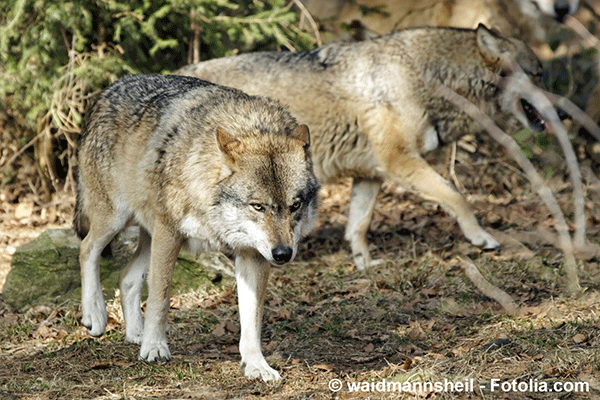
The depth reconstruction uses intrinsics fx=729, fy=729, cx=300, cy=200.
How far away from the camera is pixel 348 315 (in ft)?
19.8

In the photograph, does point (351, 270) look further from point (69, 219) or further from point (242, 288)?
point (69, 219)

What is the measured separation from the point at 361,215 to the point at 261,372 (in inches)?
140

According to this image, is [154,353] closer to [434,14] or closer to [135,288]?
[135,288]

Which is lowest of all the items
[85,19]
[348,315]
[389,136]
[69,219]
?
[69,219]

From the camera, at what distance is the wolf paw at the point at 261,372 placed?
4.54 metres

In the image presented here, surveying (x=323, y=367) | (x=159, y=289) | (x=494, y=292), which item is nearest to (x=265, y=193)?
(x=159, y=289)

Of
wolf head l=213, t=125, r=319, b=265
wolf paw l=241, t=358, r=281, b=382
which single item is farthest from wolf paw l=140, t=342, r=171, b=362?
wolf head l=213, t=125, r=319, b=265

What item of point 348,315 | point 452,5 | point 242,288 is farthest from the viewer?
point 452,5

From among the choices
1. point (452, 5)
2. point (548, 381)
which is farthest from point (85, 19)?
point (548, 381)

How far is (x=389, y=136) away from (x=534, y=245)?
6.43ft

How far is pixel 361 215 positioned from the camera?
7.89 meters

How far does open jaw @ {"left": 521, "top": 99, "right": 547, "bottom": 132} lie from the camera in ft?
24.9

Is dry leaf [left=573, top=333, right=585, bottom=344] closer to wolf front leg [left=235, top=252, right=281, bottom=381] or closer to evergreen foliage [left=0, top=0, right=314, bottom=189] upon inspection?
wolf front leg [left=235, top=252, right=281, bottom=381]

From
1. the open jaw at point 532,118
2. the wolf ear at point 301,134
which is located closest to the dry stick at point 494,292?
the wolf ear at point 301,134
